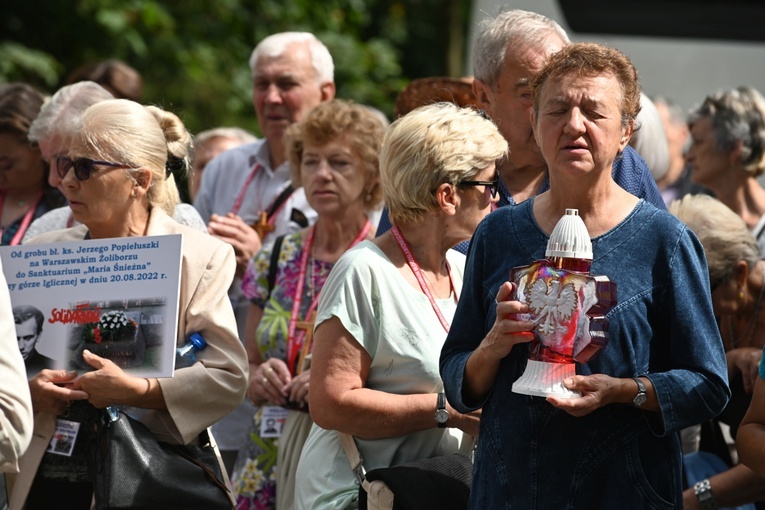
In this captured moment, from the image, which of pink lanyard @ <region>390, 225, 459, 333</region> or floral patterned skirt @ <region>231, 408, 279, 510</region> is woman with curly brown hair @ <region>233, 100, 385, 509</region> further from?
pink lanyard @ <region>390, 225, 459, 333</region>

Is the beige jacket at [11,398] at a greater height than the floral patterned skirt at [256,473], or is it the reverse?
the beige jacket at [11,398]

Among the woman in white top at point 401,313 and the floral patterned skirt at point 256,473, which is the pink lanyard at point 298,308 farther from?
the woman in white top at point 401,313

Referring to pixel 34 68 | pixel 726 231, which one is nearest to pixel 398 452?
pixel 726 231

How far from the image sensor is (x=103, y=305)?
3.59m

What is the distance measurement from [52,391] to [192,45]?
10.8 m

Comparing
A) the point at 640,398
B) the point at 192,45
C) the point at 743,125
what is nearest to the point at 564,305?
the point at 640,398

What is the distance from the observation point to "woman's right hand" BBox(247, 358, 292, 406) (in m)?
4.42

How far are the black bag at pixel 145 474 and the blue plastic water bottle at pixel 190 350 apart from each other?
0.25m

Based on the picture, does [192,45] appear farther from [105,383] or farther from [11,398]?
[11,398]

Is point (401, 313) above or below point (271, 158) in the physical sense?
below

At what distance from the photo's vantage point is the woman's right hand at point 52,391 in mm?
3504

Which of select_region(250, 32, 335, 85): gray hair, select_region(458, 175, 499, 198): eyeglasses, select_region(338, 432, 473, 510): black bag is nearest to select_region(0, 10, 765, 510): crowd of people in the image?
select_region(458, 175, 499, 198): eyeglasses

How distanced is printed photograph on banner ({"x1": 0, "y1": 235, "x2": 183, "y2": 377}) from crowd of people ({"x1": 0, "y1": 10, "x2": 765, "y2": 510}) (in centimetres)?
3

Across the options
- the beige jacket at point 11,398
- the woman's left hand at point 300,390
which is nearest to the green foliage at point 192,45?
the woman's left hand at point 300,390
